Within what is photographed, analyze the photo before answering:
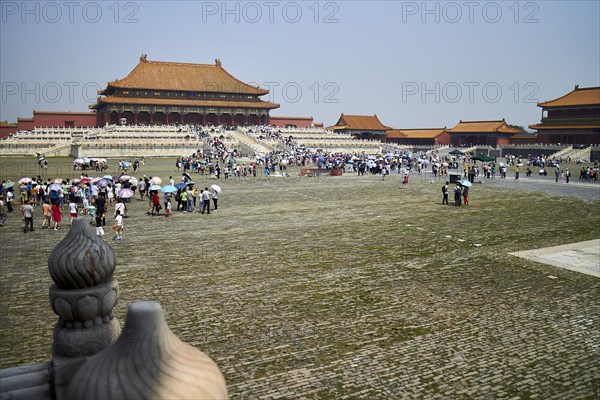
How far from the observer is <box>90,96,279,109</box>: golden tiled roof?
69188 mm

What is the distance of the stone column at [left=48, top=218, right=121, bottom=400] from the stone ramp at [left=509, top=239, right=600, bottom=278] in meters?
11.4

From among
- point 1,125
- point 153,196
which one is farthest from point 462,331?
point 1,125

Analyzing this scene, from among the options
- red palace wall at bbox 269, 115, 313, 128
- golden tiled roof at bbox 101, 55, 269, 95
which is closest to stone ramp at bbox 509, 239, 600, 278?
golden tiled roof at bbox 101, 55, 269, 95

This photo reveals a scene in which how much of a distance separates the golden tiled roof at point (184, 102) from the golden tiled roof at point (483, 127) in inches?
1302

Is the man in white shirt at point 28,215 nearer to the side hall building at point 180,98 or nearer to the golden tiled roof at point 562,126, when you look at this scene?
the side hall building at point 180,98

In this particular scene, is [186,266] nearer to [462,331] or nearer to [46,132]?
[462,331]

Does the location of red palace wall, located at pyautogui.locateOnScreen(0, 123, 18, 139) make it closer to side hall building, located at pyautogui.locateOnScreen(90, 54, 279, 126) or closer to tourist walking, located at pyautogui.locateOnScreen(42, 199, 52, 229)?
side hall building, located at pyautogui.locateOnScreen(90, 54, 279, 126)

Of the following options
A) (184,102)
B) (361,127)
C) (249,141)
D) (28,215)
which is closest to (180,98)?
(184,102)

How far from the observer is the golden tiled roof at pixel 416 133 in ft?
279

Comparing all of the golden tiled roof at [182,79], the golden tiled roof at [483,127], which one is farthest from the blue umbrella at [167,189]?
the golden tiled roof at [483,127]

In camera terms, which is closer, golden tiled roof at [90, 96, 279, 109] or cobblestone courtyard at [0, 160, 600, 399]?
cobblestone courtyard at [0, 160, 600, 399]

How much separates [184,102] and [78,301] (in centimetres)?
7367

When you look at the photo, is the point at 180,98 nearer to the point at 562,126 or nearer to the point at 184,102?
the point at 184,102

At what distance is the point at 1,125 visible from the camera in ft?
208
